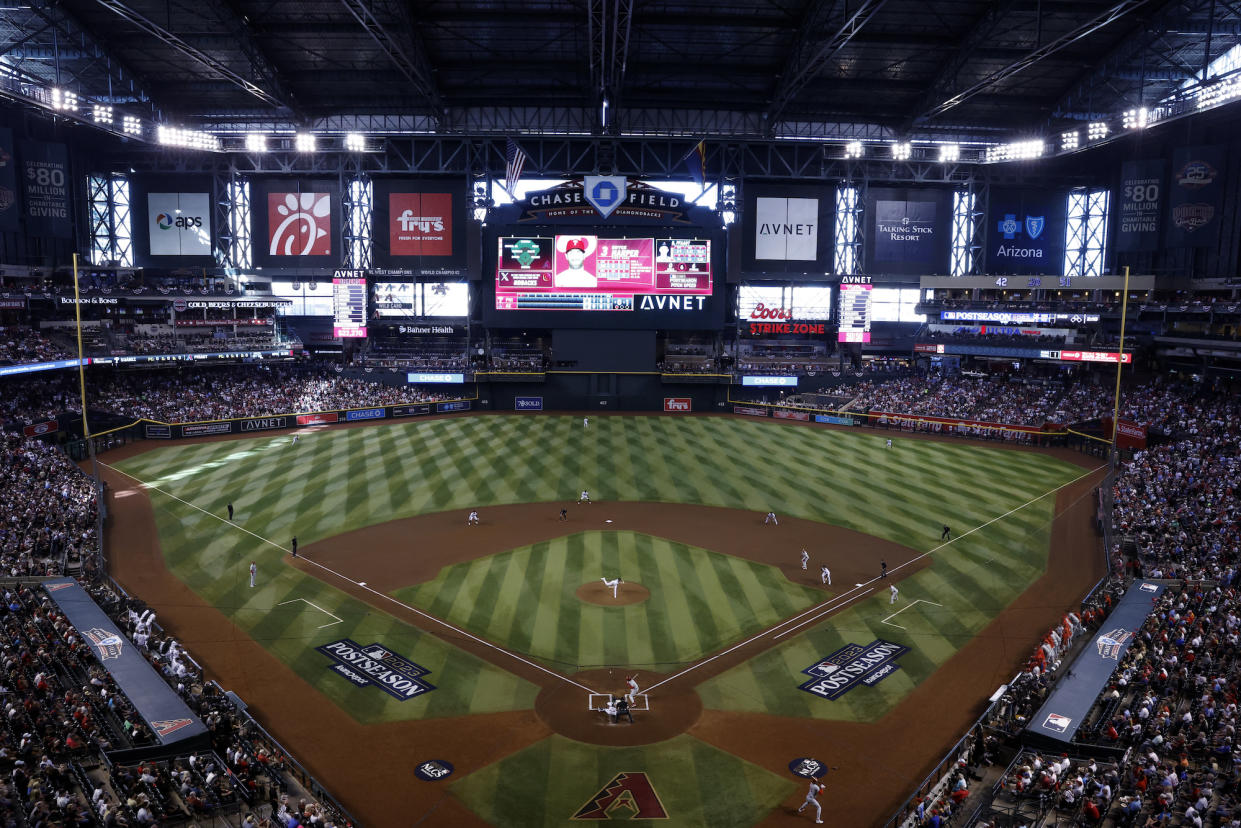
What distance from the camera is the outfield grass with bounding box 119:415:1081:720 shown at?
23.6 metres

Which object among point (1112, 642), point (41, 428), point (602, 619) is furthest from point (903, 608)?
point (41, 428)

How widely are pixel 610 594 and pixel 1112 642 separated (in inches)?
627

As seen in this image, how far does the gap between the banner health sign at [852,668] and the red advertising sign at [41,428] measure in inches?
1770

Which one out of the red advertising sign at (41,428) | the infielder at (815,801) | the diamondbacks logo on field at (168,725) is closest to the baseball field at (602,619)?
the infielder at (815,801)

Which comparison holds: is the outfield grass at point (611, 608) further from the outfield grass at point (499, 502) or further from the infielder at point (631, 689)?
the infielder at point (631, 689)

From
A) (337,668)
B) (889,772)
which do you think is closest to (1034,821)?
(889,772)

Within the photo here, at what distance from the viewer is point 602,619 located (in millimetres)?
26609

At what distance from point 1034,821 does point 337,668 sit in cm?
1848

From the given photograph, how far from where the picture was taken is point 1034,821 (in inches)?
621

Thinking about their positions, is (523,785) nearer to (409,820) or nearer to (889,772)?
(409,820)

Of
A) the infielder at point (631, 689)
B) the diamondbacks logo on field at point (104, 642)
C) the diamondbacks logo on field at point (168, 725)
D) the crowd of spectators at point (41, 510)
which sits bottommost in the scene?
the infielder at point (631, 689)

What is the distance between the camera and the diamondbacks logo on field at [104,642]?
22.2 meters

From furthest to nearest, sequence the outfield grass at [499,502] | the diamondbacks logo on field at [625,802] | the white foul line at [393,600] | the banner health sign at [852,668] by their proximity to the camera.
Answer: the outfield grass at [499,502]
the white foul line at [393,600]
the banner health sign at [852,668]
the diamondbacks logo on field at [625,802]

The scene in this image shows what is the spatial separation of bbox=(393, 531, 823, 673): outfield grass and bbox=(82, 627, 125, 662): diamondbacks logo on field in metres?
8.73
